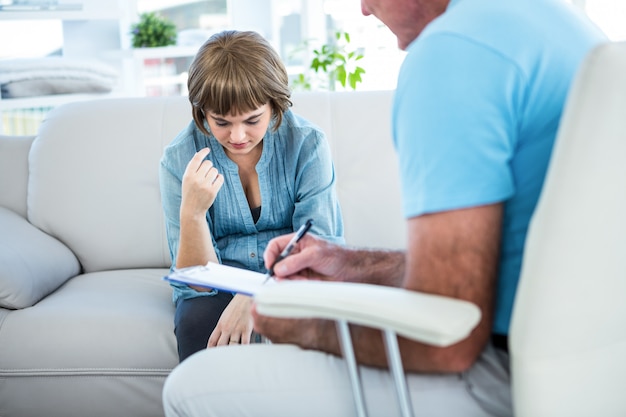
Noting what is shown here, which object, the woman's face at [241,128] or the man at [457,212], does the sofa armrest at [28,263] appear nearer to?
the woman's face at [241,128]

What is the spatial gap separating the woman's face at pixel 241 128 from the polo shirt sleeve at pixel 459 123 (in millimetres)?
794

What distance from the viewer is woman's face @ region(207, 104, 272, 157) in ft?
5.70

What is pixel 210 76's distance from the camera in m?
1.72

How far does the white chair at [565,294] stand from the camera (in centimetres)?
89

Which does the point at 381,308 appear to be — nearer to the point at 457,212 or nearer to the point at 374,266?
the point at 457,212

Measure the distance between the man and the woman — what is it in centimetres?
56

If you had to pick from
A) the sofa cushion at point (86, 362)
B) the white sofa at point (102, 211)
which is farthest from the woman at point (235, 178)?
the white sofa at point (102, 211)

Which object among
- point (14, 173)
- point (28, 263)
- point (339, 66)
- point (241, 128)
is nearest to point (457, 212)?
point (241, 128)

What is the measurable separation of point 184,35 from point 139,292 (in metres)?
1.98

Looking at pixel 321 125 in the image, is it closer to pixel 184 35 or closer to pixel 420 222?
pixel 420 222

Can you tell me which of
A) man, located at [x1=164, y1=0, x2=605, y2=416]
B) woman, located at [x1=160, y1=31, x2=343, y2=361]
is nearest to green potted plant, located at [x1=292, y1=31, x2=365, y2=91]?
woman, located at [x1=160, y1=31, x2=343, y2=361]

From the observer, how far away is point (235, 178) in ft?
6.17

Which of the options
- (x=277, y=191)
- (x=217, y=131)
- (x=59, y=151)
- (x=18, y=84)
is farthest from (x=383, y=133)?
(x=18, y=84)

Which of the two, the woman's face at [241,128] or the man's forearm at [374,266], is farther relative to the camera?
→ the woman's face at [241,128]
